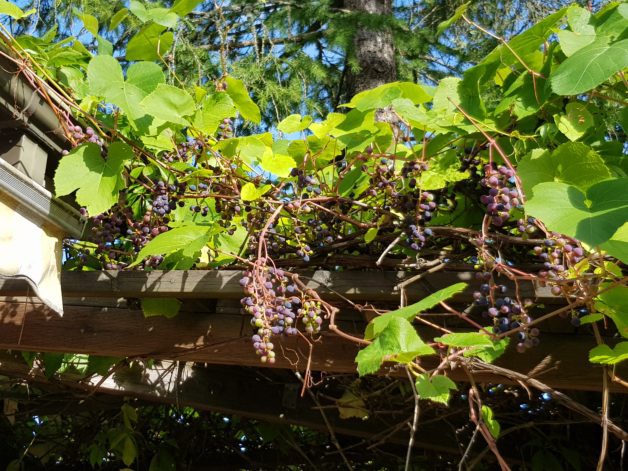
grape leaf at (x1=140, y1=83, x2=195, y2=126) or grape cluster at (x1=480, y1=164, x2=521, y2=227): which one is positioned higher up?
grape leaf at (x1=140, y1=83, x2=195, y2=126)

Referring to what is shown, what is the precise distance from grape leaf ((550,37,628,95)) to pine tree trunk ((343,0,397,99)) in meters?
2.66

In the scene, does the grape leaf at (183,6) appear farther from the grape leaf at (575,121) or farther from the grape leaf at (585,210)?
the grape leaf at (585,210)

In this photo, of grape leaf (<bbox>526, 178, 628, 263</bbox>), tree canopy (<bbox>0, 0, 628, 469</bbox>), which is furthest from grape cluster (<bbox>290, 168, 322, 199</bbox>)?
grape leaf (<bbox>526, 178, 628, 263</bbox>)

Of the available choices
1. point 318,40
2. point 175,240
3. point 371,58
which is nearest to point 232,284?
point 175,240

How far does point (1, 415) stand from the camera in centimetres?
310

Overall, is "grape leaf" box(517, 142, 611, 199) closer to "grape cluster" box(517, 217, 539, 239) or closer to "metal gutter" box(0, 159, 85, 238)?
"grape cluster" box(517, 217, 539, 239)

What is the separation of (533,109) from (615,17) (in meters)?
0.21

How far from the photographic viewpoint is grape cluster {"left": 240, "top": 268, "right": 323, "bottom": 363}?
127 cm

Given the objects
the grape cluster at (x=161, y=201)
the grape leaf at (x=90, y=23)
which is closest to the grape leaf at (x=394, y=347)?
the grape cluster at (x=161, y=201)

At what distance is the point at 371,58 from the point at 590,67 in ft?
9.45

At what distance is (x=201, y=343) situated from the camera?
1.76m

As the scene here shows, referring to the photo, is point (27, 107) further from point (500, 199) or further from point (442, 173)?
point (500, 199)

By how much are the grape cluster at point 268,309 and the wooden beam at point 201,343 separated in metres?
0.17

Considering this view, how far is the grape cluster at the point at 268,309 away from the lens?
50.1 inches
